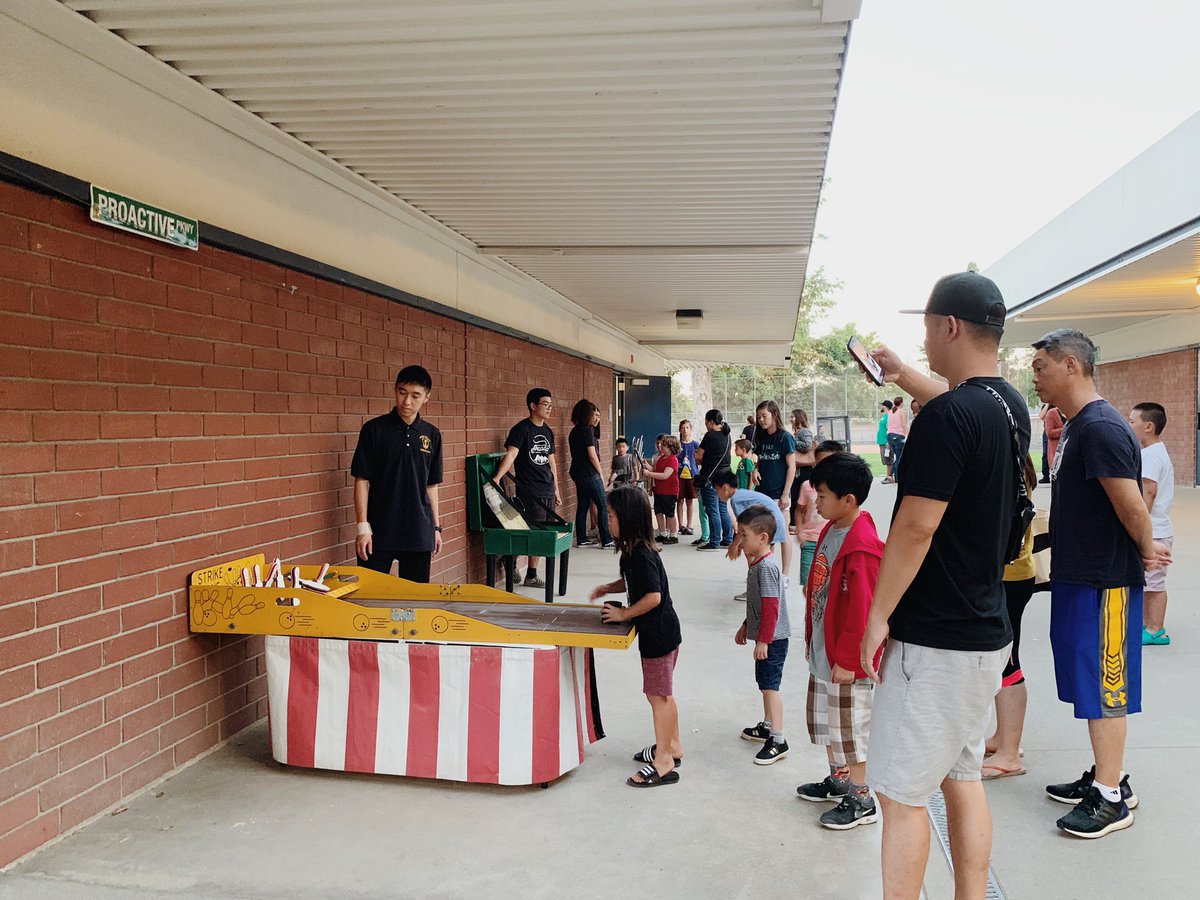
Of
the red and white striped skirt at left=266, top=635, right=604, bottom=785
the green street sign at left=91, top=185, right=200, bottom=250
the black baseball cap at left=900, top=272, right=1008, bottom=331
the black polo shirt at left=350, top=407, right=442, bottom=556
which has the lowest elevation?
the red and white striped skirt at left=266, top=635, right=604, bottom=785

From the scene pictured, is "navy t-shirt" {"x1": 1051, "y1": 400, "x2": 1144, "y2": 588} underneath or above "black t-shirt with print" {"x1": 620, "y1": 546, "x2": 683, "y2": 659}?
above

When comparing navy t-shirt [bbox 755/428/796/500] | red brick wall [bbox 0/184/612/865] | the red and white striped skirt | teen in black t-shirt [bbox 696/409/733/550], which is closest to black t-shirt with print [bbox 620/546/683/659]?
the red and white striped skirt

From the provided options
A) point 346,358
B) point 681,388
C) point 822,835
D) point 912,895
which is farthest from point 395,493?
point 681,388

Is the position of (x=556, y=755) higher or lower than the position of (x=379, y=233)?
lower

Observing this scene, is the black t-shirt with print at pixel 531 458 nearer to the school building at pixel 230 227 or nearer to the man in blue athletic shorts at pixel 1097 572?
the school building at pixel 230 227

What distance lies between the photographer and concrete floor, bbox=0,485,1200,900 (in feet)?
10.2

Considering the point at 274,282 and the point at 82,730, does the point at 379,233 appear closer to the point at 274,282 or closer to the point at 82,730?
the point at 274,282

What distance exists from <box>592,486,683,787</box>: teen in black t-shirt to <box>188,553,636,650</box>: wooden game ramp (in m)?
0.11

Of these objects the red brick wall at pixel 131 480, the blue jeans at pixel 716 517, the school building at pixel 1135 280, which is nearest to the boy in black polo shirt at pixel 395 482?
the red brick wall at pixel 131 480

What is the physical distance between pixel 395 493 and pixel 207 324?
4.80 feet

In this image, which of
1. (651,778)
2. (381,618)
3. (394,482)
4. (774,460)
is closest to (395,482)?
(394,482)

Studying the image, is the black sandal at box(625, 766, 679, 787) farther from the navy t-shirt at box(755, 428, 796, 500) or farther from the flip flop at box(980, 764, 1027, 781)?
the navy t-shirt at box(755, 428, 796, 500)

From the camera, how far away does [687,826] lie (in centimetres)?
356

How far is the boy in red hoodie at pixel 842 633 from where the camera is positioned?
3.21m
